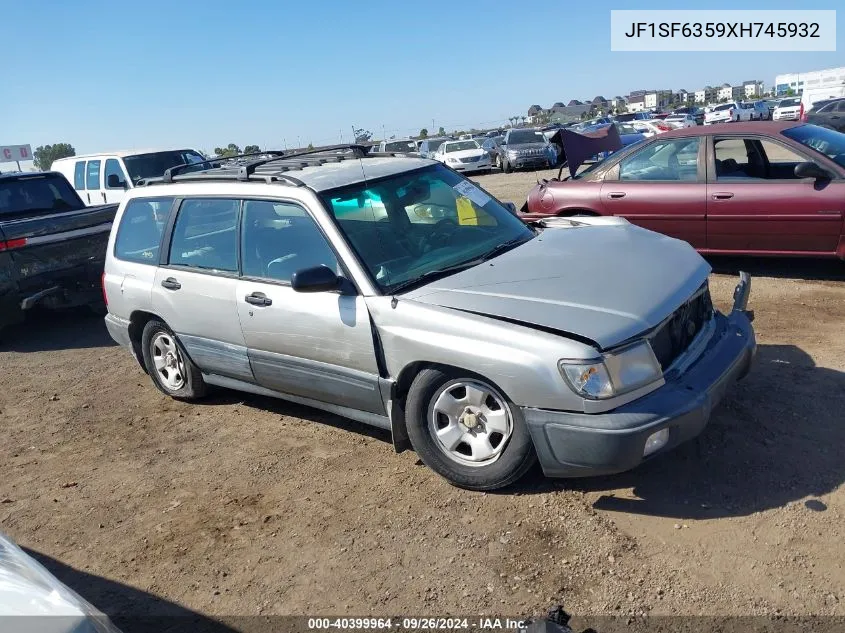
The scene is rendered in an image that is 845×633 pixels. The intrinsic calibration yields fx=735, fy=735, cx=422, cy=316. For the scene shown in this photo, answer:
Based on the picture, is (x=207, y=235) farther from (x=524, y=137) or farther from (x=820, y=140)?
(x=524, y=137)

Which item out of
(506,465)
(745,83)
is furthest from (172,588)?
(745,83)

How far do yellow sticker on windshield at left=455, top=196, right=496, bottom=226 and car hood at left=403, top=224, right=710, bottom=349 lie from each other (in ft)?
1.16

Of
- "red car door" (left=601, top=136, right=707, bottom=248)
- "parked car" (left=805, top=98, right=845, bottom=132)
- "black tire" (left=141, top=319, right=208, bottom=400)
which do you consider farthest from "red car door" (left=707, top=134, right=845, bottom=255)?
"parked car" (left=805, top=98, right=845, bottom=132)

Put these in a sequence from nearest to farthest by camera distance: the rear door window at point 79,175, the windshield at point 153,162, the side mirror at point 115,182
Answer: the side mirror at point 115,182 → the windshield at point 153,162 → the rear door window at point 79,175

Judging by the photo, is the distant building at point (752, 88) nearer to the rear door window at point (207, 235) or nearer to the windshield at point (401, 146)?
the windshield at point (401, 146)

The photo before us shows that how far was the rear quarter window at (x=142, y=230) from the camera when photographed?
17.8 ft

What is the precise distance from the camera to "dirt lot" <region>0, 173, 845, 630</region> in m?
3.12

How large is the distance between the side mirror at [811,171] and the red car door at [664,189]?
86 cm

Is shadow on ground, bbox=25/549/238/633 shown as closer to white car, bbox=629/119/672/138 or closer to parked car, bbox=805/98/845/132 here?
parked car, bbox=805/98/845/132

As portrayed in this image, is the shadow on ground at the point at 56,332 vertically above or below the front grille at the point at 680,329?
below

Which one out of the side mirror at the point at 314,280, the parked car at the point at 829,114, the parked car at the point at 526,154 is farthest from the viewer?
the parked car at the point at 526,154

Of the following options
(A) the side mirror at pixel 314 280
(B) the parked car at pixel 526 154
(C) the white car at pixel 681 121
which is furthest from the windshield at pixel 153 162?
(C) the white car at pixel 681 121

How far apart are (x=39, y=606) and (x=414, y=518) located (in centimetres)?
187

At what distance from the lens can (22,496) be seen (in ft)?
15.0
